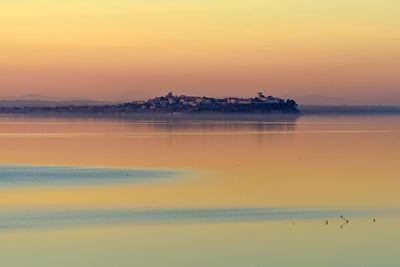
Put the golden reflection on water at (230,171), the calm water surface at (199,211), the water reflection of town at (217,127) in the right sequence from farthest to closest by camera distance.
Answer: the water reflection of town at (217,127), the golden reflection on water at (230,171), the calm water surface at (199,211)

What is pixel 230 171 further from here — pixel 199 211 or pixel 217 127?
pixel 217 127

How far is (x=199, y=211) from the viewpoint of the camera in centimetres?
2222

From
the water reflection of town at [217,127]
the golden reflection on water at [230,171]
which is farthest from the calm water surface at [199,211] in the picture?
the water reflection of town at [217,127]

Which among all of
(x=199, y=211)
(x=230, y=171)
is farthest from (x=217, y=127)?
(x=199, y=211)

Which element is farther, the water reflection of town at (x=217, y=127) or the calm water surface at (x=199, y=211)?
the water reflection of town at (x=217, y=127)

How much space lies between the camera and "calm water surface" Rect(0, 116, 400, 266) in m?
16.7

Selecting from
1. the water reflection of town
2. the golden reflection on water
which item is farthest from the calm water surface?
the water reflection of town

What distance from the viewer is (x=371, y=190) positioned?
2702cm

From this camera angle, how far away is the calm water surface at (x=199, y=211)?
16.7m

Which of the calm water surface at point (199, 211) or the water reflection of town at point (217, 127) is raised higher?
the calm water surface at point (199, 211)

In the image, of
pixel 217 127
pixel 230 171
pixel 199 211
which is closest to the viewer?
pixel 199 211

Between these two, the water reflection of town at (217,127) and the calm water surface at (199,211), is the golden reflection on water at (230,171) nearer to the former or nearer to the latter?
the calm water surface at (199,211)

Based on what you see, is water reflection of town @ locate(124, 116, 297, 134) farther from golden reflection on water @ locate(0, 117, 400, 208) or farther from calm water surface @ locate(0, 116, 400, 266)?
calm water surface @ locate(0, 116, 400, 266)

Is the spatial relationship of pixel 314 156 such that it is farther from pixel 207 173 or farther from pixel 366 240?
pixel 366 240
